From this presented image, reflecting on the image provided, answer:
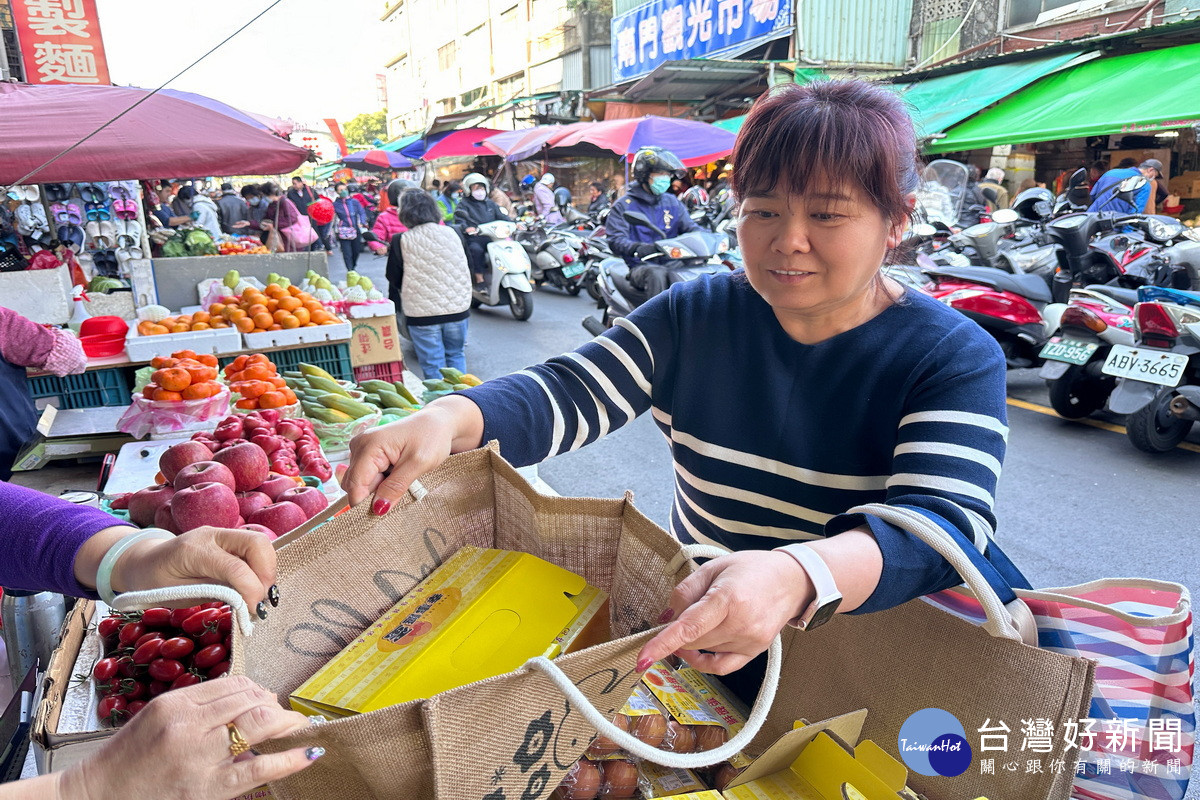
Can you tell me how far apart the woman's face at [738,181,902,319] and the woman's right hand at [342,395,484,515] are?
1.87ft

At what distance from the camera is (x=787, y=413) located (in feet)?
A: 4.33

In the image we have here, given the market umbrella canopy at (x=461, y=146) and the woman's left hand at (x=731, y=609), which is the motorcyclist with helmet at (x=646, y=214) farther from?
the market umbrella canopy at (x=461, y=146)

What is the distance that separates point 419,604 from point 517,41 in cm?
2955

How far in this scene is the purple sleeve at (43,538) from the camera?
3.93 ft

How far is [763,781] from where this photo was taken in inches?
41.6

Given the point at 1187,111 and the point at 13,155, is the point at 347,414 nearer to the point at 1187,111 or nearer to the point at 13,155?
the point at 13,155

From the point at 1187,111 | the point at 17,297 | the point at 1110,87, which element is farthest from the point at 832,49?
the point at 17,297

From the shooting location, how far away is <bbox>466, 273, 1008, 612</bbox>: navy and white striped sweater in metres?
1.08

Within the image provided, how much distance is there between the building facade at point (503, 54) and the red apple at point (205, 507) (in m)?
17.7

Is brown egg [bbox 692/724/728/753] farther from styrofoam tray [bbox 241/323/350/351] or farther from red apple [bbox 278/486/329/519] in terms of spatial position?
styrofoam tray [bbox 241/323/350/351]

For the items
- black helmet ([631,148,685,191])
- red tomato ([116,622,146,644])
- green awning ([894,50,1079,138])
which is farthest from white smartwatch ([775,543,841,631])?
green awning ([894,50,1079,138])

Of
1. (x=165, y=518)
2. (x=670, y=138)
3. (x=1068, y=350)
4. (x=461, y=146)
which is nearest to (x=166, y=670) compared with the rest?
(x=165, y=518)

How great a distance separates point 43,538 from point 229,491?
24.3 inches

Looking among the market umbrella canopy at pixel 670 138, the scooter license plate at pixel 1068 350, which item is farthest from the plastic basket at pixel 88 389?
the market umbrella canopy at pixel 670 138
